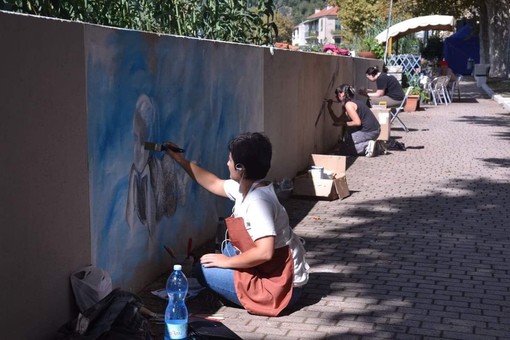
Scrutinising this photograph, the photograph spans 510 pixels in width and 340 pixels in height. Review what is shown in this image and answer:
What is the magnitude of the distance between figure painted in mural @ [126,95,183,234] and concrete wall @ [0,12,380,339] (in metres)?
0.04

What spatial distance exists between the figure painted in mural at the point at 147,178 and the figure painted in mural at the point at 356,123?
285 inches

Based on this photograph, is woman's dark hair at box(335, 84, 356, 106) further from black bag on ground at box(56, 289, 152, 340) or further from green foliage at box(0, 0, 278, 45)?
black bag on ground at box(56, 289, 152, 340)

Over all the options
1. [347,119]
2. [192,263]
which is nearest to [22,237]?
[192,263]

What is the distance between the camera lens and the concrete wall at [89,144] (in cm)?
391

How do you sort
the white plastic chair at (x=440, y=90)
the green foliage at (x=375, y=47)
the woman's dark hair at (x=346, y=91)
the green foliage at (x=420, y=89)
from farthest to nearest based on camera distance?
the green foliage at (x=375, y=47)
the white plastic chair at (x=440, y=90)
the green foliage at (x=420, y=89)
the woman's dark hair at (x=346, y=91)

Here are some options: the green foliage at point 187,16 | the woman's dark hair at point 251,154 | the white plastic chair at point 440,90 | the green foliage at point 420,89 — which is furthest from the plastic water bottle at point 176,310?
the white plastic chair at point 440,90

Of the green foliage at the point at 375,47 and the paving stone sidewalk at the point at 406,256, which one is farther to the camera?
the green foliage at the point at 375,47

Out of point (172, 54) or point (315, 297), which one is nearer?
point (315, 297)

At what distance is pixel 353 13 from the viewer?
6450 centimetres

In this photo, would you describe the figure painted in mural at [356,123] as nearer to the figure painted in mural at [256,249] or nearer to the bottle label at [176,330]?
the figure painted in mural at [256,249]

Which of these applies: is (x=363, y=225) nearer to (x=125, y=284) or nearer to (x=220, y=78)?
(x=220, y=78)

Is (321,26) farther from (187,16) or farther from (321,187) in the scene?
(187,16)

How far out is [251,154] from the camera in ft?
16.5

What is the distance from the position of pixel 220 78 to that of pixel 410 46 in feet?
112
